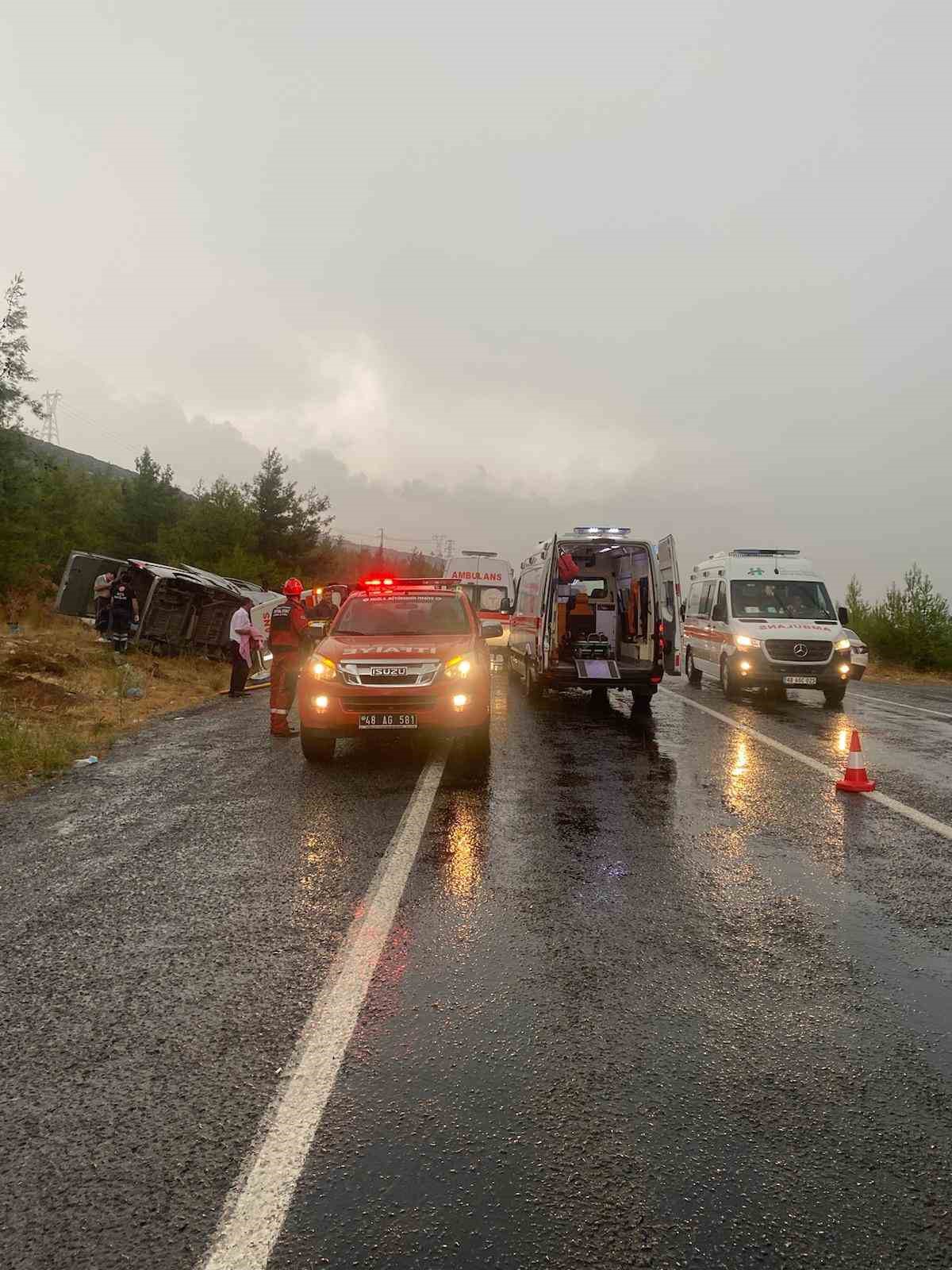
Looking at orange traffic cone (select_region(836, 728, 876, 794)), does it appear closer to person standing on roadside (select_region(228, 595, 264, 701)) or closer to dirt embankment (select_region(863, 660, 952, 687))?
person standing on roadside (select_region(228, 595, 264, 701))

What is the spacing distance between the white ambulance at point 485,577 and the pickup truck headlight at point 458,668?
13752mm

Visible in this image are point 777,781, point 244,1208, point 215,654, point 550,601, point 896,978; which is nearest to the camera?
point 244,1208

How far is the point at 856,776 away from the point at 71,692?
12.3m

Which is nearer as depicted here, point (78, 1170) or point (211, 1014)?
point (78, 1170)

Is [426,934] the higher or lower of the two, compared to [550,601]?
lower

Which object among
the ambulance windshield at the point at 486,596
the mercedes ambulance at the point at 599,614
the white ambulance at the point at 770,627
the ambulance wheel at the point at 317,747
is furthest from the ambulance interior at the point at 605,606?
the ambulance windshield at the point at 486,596

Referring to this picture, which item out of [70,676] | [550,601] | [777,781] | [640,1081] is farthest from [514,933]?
[70,676]

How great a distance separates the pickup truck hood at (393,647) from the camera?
810 centimetres

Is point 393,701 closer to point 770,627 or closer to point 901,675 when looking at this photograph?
point 770,627

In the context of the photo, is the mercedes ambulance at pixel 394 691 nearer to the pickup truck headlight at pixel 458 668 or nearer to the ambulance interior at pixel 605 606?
the pickup truck headlight at pixel 458 668

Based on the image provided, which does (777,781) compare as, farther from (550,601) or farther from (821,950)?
(550,601)

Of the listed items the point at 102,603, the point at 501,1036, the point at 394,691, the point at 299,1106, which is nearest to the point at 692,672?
the point at 394,691

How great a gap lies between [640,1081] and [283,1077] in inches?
46.7

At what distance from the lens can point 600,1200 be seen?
2127mm
